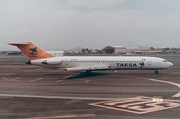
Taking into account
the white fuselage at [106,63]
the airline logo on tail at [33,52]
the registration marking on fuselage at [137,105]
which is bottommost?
the registration marking on fuselage at [137,105]

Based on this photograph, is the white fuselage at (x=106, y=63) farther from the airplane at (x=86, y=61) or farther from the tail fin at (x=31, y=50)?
the tail fin at (x=31, y=50)

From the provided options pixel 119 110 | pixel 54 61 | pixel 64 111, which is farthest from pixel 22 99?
pixel 54 61

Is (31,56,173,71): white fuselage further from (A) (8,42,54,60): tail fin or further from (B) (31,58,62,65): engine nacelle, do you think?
(A) (8,42,54,60): tail fin

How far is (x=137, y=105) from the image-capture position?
16.2 m

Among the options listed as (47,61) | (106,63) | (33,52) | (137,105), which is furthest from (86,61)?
(137,105)

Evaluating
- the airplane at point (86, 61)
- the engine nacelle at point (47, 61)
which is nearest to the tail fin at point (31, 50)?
the airplane at point (86, 61)

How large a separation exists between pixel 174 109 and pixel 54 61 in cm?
2425

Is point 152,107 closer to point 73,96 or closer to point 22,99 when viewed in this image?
point 73,96

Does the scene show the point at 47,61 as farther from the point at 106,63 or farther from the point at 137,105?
the point at 137,105

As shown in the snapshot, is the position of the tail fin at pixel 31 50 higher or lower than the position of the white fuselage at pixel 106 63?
higher

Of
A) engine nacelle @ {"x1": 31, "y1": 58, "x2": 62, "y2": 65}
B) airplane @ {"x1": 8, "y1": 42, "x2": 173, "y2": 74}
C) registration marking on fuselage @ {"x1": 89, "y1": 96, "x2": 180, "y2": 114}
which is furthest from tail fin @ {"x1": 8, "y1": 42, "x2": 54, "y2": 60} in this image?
registration marking on fuselage @ {"x1": 89, "y1": 96, "x2": 180, "y2": 114}

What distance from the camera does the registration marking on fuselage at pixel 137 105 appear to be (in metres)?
15.0

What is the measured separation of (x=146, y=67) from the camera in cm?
3744

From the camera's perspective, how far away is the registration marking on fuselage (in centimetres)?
1502
